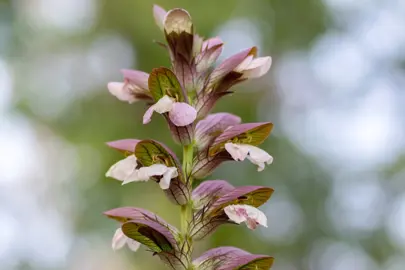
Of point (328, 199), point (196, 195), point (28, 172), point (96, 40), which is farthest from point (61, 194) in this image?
point (196, 195)

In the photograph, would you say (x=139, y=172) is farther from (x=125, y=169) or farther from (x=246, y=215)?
(x=246, y=215)

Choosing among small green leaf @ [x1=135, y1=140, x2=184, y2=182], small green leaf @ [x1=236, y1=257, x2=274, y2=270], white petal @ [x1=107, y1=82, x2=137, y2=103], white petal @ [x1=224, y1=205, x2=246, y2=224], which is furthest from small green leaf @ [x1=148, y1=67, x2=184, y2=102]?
small green leaf @ [x1=236, y1=257, x2=274, y2=270]

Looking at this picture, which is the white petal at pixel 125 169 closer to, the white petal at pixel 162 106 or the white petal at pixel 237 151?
the white petal at pixel 162 106

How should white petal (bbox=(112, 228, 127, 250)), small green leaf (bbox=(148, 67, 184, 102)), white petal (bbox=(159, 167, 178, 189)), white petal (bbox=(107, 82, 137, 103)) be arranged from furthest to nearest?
white petal (bbox=(107, 82, 137, 103)) → white petal (bbox=(112, 228, 127, 250)) → small green leaf (bbox=(148, 67, 184, 102)) → white petal (bbox=(159, 167, 178, 189))

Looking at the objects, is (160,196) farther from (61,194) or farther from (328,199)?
(328,199)

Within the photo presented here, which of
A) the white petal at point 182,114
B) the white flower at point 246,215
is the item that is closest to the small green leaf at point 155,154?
the white petal at point 182,114

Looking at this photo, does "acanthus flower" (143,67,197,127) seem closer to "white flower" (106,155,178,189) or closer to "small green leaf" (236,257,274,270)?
"white flower" (106,155,178,189)

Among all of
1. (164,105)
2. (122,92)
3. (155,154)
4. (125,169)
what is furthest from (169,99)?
(122,92)
